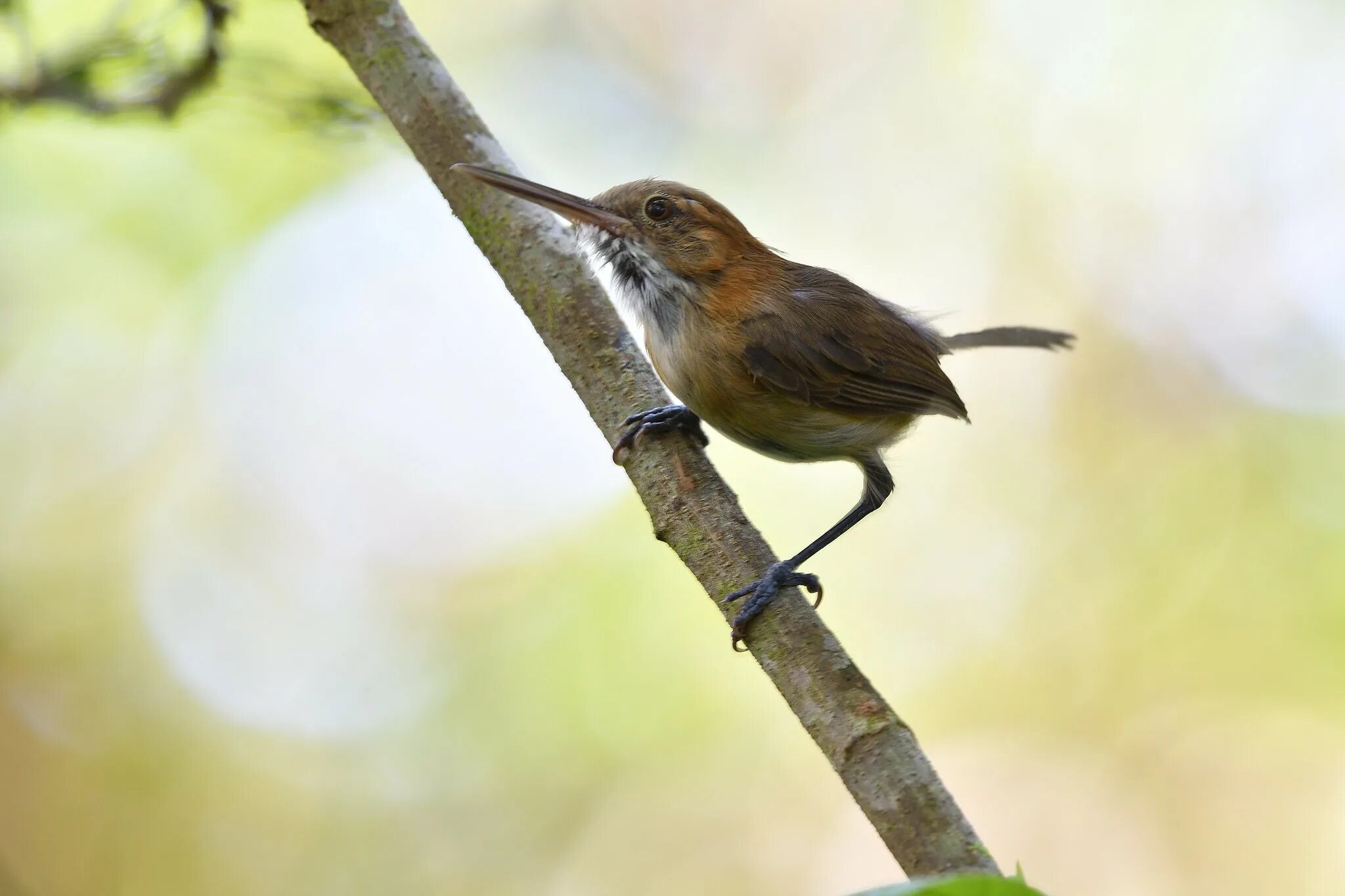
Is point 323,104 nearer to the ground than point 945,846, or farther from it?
farther from it

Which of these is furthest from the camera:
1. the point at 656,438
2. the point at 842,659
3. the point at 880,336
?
the point at 880,336

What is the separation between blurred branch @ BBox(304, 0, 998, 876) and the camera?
1.90m

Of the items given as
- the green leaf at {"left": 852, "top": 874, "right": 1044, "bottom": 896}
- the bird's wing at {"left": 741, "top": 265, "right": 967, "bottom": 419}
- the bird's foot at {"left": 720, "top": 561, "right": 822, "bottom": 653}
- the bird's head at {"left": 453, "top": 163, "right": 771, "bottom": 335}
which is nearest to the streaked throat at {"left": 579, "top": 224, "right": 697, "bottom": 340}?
the bird's head at {"left": 453, "top": 163, "right": 771, "bottom": 335}

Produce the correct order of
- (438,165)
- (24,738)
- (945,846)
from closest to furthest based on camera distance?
(945,846) < (438,165) < (24,738)

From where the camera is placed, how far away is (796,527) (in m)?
6.03

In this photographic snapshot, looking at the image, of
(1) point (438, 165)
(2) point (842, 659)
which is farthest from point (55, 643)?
(2) point (842, 659)

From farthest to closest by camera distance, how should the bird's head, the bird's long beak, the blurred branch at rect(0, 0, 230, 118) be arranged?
the bird's head
the blurred branch at rect(0, 0, 230, 118)
the bird's long beak

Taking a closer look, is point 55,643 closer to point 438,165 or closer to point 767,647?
point 438,165

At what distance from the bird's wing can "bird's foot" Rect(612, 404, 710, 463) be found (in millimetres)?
418

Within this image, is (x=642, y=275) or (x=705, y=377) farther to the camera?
(x=642, y=275)

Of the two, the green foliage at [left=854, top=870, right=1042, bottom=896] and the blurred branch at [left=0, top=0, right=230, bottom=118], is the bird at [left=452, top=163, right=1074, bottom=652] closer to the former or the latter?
the blurred branch at [left=0, top=0, right=230, bottom=118]

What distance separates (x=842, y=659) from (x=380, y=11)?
2103 millimetres

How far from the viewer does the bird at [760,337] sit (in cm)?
306

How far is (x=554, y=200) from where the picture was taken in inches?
112
